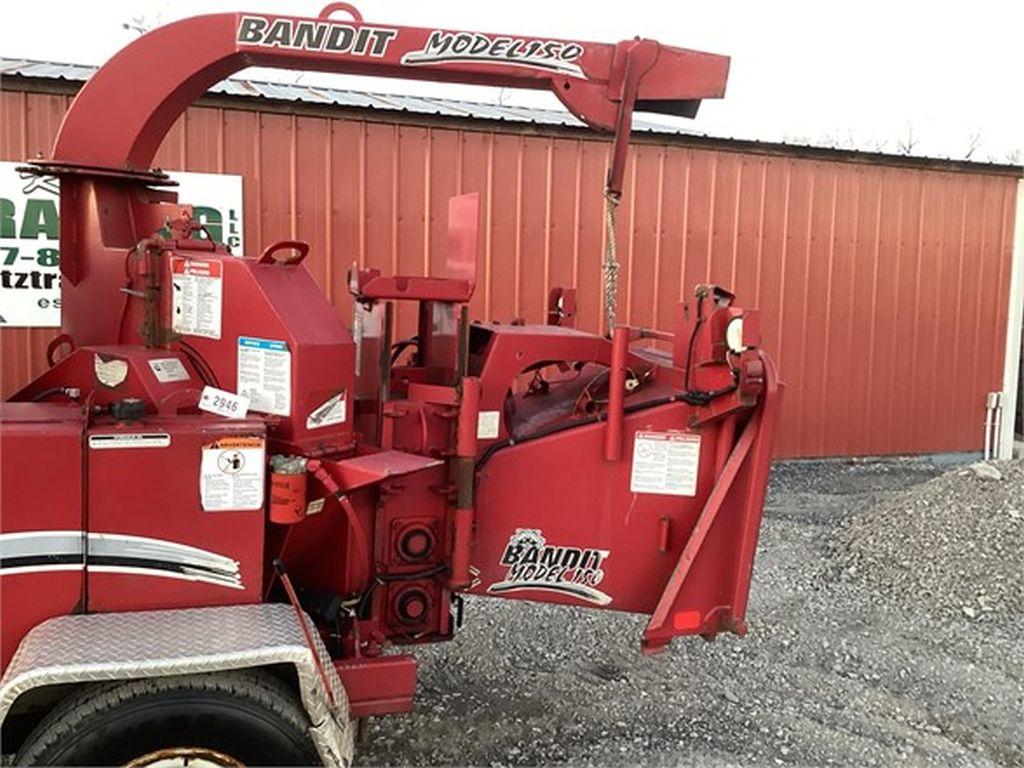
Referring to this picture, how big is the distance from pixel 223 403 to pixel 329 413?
326 mm

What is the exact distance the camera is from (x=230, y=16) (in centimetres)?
314

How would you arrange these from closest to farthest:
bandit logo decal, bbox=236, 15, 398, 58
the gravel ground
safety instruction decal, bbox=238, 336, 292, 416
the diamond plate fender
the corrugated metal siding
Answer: the diamond plate fender < safety instruction decal, bbox=238, 336, 292, 416 < bandit logo decal, bbox=236, 15, 398, 58 < the gravel ground < the corrugated metal siding

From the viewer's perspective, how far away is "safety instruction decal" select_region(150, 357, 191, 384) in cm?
281

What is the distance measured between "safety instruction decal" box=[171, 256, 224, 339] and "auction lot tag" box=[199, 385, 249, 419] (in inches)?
7.5

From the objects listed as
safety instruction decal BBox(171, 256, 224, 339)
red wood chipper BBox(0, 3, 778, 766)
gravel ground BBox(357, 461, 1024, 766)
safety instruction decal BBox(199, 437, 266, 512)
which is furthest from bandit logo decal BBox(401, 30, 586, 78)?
gravel ground BBox(357, 461, 1024, 766)

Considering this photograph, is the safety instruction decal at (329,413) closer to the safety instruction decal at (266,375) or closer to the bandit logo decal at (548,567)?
the safety instruction decal at (266,375)

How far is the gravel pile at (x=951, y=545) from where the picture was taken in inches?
215

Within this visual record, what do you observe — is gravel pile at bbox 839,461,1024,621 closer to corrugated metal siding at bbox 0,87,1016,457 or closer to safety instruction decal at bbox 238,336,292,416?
corrugated metal siding at bbox 0,87,1016,457

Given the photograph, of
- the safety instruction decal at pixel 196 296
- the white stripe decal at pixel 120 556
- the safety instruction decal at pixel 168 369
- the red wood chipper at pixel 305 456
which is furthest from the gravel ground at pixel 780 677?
the safety instruction decal at pixel 196 296

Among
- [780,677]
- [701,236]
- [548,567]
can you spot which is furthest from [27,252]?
[780,677]

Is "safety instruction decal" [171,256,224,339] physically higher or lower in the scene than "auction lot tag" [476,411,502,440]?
higher

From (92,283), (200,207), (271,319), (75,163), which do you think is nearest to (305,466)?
(271,319)

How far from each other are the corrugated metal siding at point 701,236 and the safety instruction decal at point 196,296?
14.4ft

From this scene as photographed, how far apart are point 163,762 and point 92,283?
1757mm
